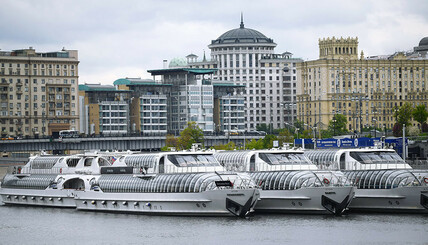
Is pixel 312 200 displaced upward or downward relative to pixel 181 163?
downward

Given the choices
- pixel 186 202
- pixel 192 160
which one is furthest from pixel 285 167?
pixel 186 202

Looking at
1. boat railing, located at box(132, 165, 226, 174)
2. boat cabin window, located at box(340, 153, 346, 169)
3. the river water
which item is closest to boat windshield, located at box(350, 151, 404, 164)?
boat cabin window, located at box(340, 153, 346, 169)

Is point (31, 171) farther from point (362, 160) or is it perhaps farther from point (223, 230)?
point (223, 230)

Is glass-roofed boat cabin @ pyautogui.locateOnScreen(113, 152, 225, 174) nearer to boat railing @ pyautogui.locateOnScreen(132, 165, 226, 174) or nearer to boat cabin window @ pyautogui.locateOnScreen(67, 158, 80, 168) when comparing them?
boat railing @ pyautogui.locateOnScreen(132, 165, 226, 174)

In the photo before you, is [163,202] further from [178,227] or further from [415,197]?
[415,197]

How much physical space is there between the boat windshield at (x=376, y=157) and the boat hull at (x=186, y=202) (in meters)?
15.2

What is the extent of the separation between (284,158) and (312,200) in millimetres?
10440

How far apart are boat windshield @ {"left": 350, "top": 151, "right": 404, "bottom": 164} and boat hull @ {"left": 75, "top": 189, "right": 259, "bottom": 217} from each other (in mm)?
15228

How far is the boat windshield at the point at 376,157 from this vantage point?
9669 centimetres

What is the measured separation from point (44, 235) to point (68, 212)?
699 inches

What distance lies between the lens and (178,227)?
82375 mm

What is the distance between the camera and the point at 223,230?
261 ft

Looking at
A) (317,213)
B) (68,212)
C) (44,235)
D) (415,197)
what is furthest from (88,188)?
(415,197)

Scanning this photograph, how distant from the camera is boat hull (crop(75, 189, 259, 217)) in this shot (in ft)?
279
